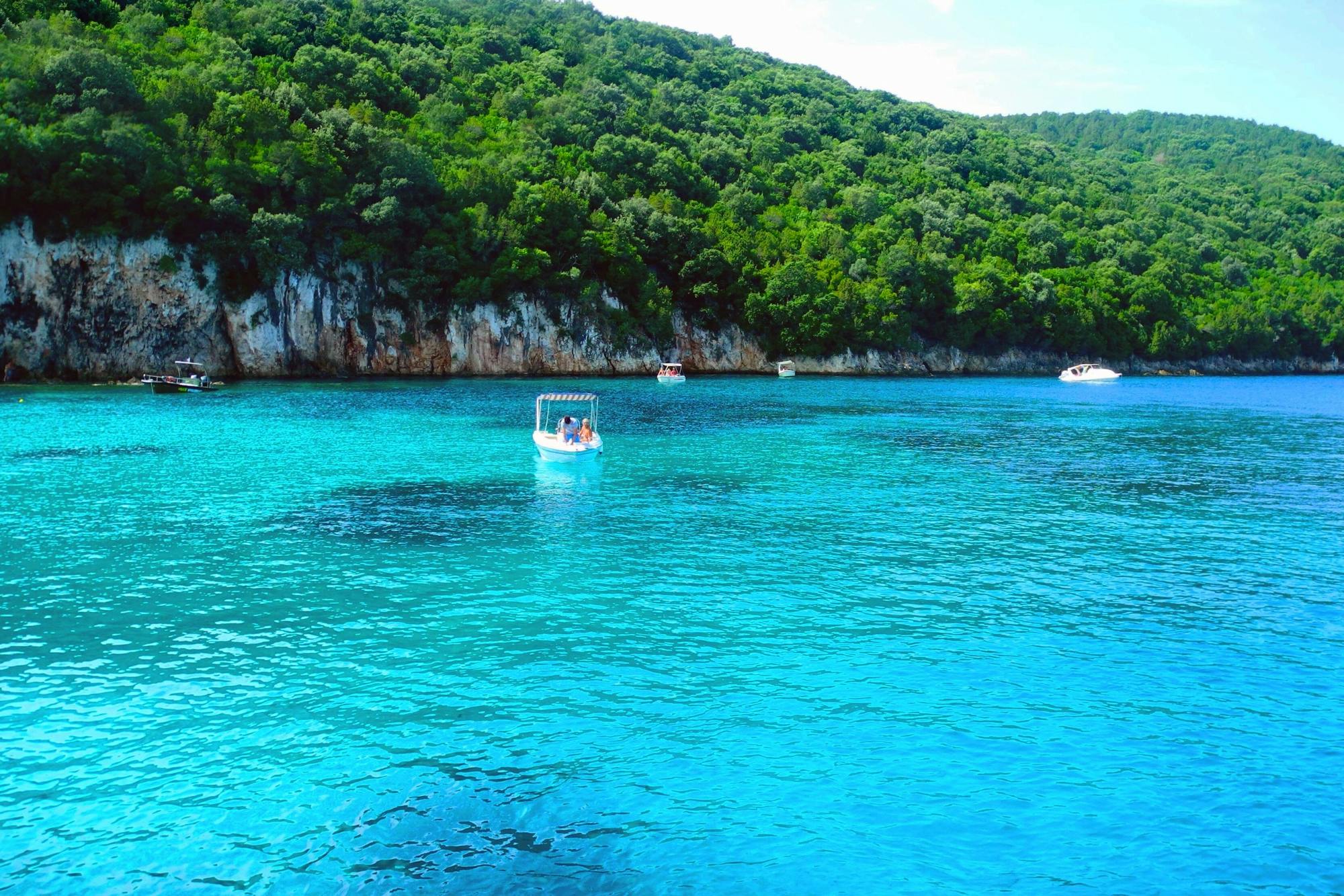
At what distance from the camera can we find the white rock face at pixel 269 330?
85.3 m

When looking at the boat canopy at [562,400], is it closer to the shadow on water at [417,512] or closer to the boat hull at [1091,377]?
the shadow on water at [417,512]

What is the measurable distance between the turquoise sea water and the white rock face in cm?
5718

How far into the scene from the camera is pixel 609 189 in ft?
398

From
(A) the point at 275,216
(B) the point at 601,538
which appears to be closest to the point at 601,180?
(A) the point at 275,216

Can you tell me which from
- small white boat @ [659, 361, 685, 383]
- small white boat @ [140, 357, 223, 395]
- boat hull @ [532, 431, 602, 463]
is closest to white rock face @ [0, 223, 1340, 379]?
small white boat @ [140, 357, 223, 395]

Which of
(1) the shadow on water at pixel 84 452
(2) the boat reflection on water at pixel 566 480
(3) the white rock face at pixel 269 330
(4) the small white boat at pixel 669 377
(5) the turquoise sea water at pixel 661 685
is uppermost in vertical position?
(3) the white rock face at pixel 269 330

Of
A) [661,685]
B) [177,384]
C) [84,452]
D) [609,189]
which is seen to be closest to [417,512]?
[661,685]

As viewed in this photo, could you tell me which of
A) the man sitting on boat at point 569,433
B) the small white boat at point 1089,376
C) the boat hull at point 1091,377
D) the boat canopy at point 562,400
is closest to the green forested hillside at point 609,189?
the small white boat at point 1089,376

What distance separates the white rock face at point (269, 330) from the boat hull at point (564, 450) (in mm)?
62628

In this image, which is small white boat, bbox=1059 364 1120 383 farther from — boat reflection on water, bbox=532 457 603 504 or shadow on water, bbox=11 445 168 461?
shadow on water, bbox=11 445 168 461

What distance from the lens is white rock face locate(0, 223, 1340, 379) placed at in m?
85.3

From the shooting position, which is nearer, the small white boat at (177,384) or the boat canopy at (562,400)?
the boat canopy at (562,400)

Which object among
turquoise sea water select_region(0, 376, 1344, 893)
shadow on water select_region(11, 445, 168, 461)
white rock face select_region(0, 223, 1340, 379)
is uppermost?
white rock face select_region(0, 223, 1340, 379)

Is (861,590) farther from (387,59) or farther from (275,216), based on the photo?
(387,59)
